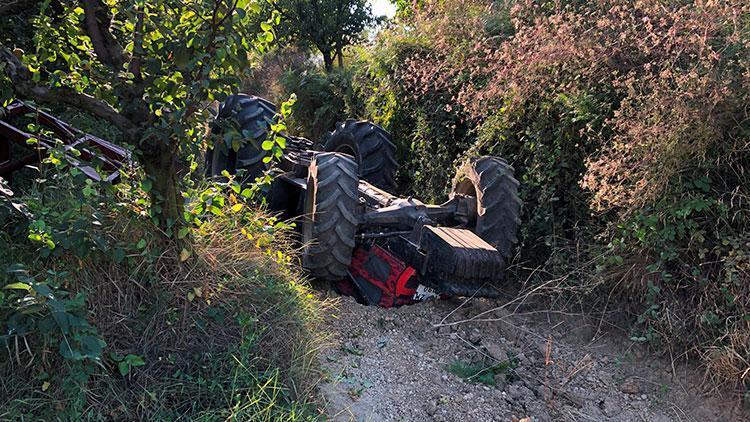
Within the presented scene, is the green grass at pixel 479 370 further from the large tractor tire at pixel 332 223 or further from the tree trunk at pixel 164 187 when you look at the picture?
the tree trunk at pixel 164 187

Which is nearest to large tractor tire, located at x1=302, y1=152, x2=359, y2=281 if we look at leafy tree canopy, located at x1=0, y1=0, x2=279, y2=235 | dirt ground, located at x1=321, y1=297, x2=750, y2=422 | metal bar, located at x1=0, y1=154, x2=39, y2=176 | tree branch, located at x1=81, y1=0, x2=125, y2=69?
dirt ground, located at x1=321, y1=297, x2=750, y2=422

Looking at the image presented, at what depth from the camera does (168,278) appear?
10.6 ft

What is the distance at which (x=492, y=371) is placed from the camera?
4.17 m

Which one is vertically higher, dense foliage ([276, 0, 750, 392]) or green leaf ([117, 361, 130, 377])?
dense foliage ([276, 0, 750, 392])

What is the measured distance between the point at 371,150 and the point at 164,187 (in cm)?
430

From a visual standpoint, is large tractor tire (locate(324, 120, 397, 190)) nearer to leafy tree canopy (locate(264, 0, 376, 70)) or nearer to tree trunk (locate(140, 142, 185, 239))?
tree trunk (locate(140, 142, 185, 239))

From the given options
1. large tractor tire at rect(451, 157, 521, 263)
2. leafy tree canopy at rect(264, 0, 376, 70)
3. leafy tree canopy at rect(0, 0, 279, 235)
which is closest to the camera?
leafy tree canopy at rect(0, 0, 279, 235)

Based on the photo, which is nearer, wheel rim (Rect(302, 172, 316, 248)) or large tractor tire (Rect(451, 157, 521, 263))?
wheel rim (Rect(302, 172, 316, 248))

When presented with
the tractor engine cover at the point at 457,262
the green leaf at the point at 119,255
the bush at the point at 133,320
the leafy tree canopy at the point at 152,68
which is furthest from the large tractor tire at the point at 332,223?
the green leaf at the point at 119,255

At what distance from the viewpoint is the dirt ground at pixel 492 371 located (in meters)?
3.64

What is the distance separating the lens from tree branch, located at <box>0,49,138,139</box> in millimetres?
2746

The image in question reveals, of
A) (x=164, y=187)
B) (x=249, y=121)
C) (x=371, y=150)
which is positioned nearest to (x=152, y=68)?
(x=164, y=187)

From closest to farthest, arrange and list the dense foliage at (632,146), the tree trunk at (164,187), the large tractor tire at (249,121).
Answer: the tree trunk at (164,187) → the dense foliage at (632,146) → the large tractor tire at (249,121)

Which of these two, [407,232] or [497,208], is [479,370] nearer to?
[407,232]
